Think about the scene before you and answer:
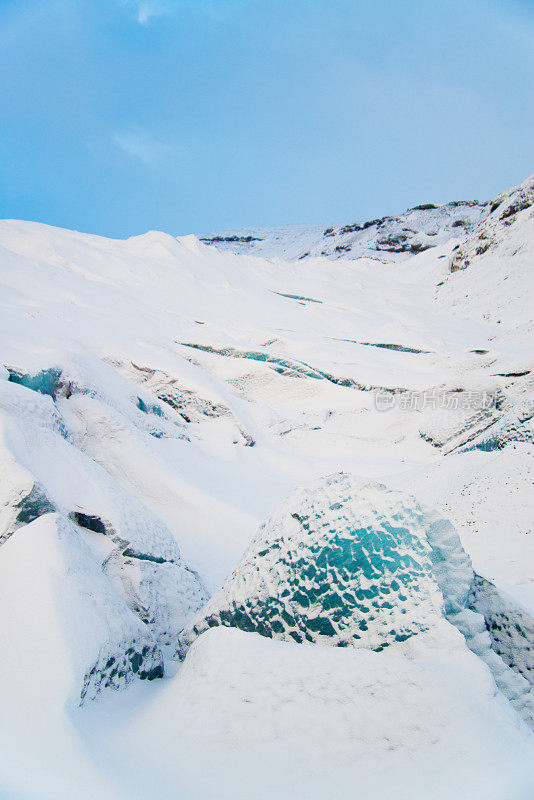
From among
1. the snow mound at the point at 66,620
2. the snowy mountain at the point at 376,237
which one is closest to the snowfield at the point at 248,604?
the snow mound at the point at 66,620

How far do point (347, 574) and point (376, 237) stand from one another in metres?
39.4

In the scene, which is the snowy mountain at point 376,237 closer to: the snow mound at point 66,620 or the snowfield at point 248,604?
the snowfield at point 248,604

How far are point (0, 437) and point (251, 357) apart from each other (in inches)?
297

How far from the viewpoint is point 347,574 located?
1.88 m

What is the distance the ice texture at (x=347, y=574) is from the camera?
1793 mm

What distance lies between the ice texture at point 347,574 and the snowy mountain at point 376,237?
1231 inches

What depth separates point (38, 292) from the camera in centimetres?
1055

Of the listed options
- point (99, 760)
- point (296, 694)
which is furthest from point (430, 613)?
point (99, 760)

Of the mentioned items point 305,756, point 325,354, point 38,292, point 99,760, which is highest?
point 325,354

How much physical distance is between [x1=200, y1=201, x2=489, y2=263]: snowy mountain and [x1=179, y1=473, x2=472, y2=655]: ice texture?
1231 inches

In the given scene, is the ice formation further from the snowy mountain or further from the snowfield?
the snowy mountain

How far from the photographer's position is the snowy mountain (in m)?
34.7

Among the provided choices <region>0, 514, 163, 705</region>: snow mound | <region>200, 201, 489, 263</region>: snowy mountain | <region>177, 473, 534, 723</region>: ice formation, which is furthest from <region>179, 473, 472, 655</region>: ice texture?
<region>200, 201, 489, 263</region>: snowy mountain

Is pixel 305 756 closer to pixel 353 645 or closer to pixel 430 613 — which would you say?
pixel 353 645
